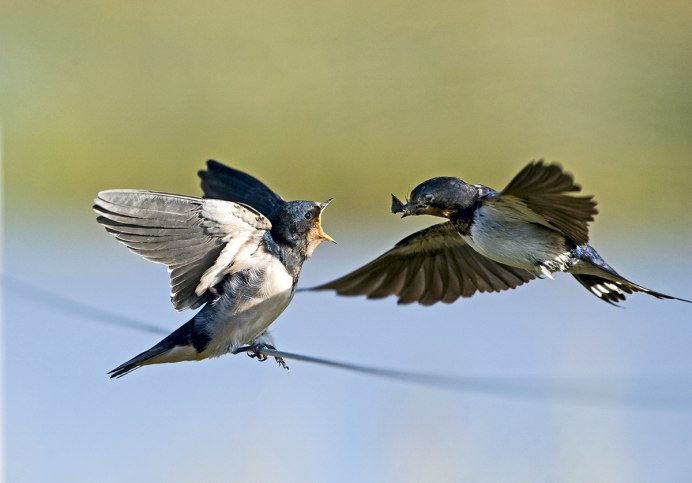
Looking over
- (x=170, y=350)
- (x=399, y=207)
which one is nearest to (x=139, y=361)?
(x=170, y=350)

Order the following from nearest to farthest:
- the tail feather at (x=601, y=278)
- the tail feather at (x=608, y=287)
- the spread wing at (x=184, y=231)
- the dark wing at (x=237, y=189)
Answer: the spread wing at (x=184, y=231), the tail feather at (x=601, y=278), the tail feather at (x=608, y=287), the dark wing at (x=237, y=189)

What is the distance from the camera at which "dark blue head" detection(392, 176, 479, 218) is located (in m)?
3.27

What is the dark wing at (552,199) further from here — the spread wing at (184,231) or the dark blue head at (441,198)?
the spread wing at (184,231)

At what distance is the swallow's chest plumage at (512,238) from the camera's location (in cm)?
330

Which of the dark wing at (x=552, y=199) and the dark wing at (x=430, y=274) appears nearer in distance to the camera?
the dark wing at (x=552, y=199)

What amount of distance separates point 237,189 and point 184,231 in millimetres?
579

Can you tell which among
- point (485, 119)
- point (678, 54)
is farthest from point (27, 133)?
point (678, 54)

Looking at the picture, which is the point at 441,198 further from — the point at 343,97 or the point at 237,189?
the point at 343,97

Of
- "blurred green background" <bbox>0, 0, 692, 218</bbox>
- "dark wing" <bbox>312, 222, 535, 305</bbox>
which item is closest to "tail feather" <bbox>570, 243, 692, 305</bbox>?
"dark wing" <bbox>312, 222, 535, 305</bbox>

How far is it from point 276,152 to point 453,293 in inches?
156

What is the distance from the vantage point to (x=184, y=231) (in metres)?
3.26

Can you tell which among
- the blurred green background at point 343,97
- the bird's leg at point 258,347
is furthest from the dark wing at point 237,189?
the blurred green background at point 343,97

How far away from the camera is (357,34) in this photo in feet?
28.5

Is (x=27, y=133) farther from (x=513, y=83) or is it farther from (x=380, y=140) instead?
(x=513, y=83)
